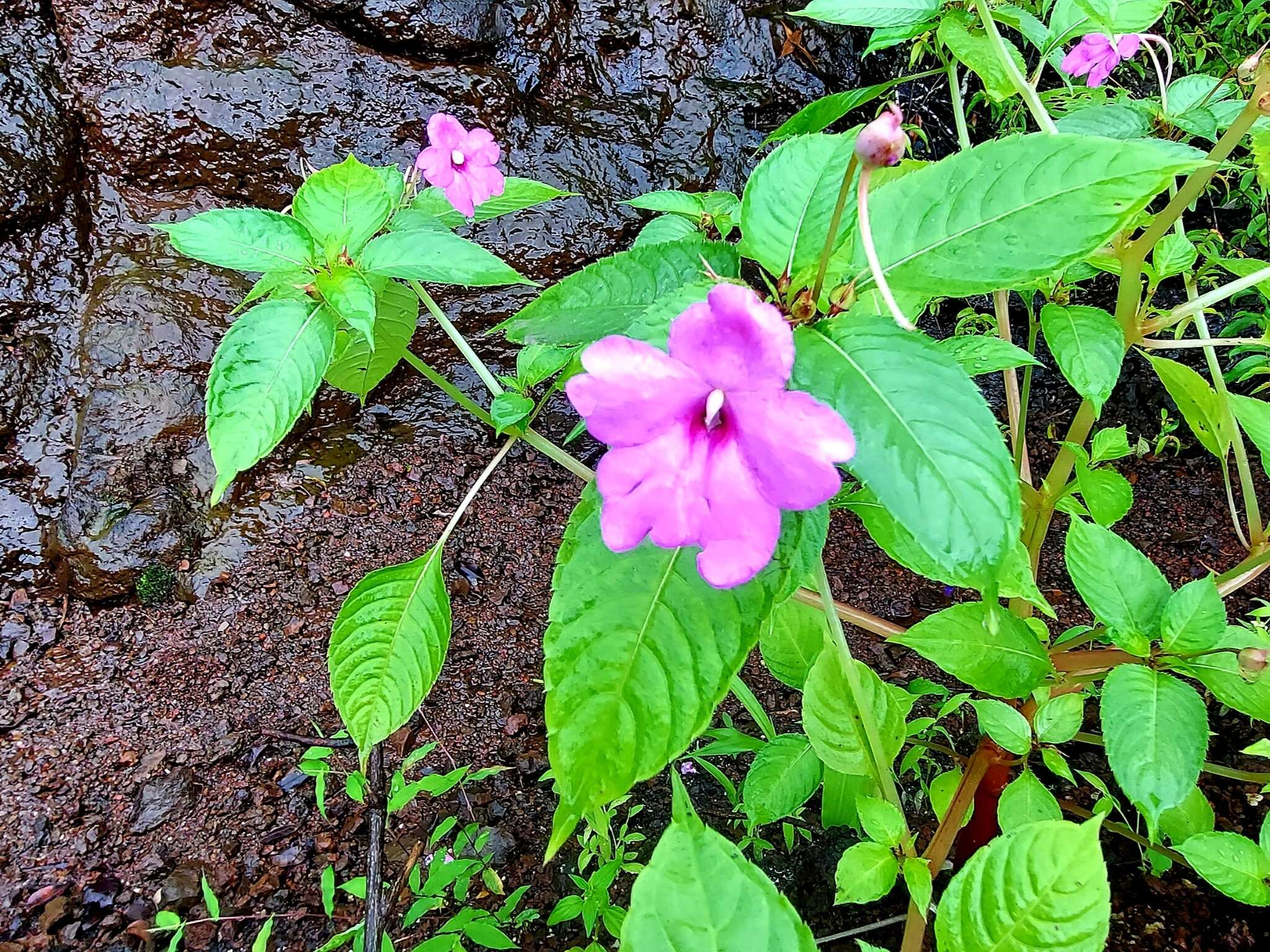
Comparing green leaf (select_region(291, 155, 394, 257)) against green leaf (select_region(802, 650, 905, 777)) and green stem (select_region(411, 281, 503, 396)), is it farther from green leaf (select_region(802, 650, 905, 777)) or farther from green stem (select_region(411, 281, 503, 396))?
green leaf (select_region(802, 650, 905, 777))

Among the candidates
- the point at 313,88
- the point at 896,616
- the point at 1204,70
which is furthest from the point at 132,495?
the point at 1204,70

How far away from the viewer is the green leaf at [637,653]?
0.56 m

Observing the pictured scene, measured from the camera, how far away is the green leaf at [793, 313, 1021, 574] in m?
0.47

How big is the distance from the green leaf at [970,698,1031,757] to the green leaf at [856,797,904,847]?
167mm

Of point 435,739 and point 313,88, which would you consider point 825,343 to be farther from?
point 313,88

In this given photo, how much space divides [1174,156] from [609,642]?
0.53m

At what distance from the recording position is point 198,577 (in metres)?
1.83

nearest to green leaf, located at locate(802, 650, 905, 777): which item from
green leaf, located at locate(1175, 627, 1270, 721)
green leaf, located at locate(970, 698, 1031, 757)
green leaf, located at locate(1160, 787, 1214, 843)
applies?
green leaf, located at locate(970, 698, 1031, 757)

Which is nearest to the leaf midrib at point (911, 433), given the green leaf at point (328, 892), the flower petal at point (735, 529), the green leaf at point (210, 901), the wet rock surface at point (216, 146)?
the flower petal at point (735, 529)

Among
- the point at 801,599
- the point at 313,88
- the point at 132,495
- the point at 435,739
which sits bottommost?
the point at 435,739

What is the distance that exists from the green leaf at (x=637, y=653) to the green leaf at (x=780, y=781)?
1.78 ft

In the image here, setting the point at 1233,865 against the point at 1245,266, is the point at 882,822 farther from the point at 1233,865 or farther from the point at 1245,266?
the point at 1245,266

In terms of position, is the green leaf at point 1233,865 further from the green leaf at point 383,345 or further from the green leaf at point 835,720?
the green leaf at point 383,345

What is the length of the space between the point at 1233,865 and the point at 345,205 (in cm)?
132
